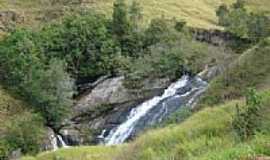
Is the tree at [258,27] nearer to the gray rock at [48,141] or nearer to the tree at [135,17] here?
the tree at [135,17]

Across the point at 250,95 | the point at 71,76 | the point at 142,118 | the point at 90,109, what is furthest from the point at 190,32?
the point at 250,95

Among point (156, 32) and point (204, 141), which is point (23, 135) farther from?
point (204, 141)

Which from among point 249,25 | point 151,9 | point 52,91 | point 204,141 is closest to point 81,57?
point 52,91

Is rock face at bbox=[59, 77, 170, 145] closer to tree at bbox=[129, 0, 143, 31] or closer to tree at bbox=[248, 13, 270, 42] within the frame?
tree at bbox=[129, 0, 143, 31]

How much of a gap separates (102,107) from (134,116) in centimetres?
719

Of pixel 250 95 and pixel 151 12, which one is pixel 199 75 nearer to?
pixel 151 12

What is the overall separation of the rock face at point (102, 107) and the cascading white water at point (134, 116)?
3.73 feet

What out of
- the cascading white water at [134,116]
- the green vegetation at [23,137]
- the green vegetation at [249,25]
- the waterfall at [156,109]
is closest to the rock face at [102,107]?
the cascading white water at [134,116]

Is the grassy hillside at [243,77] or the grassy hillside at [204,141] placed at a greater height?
the grassy hillside at [204,141]

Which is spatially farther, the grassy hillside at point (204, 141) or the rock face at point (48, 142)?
the rock face at point (48, 142)

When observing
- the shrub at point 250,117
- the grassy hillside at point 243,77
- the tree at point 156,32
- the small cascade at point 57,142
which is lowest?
the small cascade at point 57,142

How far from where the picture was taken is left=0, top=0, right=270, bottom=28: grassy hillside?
9175cm

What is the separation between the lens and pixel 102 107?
2467 inches

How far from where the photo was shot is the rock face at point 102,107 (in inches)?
2297
